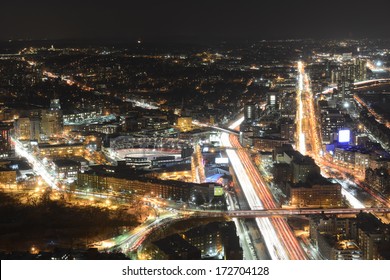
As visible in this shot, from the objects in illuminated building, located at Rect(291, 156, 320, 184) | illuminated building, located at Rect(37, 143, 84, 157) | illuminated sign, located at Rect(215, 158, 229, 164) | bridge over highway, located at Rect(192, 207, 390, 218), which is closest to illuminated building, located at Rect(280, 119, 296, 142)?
illuminated sign, located at Rect(215, 158, 229, 164)

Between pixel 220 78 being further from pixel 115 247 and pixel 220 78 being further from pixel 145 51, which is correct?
pixel 115 247

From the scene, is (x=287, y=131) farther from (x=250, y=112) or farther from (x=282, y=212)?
(x=282, y=212)

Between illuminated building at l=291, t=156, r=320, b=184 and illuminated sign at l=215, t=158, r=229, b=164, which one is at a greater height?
illuminated sign at l=215, t=158, r=229, b=164

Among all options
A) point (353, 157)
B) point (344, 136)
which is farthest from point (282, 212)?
point (344, 136)

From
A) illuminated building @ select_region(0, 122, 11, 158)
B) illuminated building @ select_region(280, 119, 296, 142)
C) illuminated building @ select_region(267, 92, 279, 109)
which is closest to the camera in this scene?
illuminated building @ select_region(0, 122, 11, 158)

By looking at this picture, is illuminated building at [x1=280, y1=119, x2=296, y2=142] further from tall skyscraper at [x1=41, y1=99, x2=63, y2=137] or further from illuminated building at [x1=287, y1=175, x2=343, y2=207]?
tall skyscraper at [x1=41, y1=99, x2=63, y2=137]
